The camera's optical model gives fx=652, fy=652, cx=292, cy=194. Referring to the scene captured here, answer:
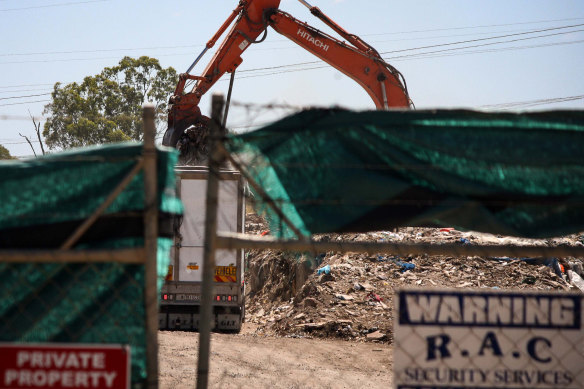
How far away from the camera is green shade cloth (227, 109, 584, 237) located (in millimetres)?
3086

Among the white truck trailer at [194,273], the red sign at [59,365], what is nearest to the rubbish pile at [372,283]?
the white truck trailer at [194,273]

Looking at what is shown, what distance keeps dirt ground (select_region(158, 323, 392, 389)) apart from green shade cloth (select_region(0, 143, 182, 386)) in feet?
15.7

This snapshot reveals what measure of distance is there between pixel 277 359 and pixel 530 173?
8230mm

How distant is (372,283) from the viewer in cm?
1481

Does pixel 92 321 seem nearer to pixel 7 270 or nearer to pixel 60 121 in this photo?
pixel 7 270

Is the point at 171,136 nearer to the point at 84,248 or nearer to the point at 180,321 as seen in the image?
the point at 180,321

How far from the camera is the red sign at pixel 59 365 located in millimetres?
2816

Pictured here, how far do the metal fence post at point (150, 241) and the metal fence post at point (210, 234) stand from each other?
0.21 m

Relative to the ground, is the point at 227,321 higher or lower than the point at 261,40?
lower

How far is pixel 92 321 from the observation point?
9.71 ft

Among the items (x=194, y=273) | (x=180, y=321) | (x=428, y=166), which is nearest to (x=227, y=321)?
(x=180, y=321)

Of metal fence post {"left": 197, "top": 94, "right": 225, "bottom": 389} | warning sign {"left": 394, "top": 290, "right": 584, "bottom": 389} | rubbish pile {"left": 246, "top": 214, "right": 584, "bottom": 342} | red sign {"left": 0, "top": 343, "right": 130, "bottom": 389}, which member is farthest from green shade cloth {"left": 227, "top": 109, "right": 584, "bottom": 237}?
rubbish pile {"left": 246, "top": 214, "right": 584, "bottom": 342}

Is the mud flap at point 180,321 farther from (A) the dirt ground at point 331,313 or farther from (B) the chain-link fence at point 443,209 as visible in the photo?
(B) the chain-link fence at point 443,209

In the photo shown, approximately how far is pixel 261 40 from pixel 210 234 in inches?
568
